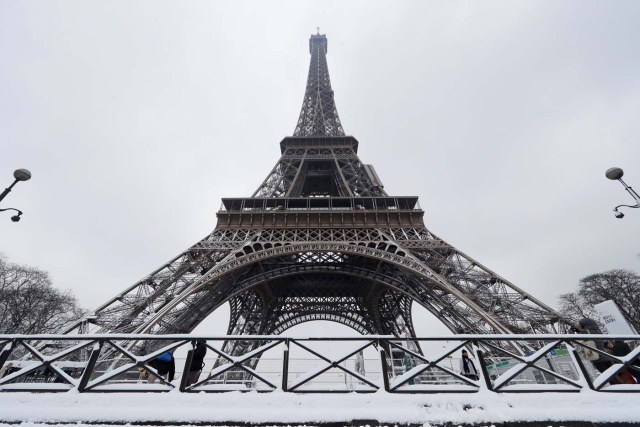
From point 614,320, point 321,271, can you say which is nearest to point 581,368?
point 614,320

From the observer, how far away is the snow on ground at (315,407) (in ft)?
10.2

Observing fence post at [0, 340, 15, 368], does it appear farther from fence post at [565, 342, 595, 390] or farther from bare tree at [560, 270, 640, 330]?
bare tree at [560, 270, 640, 330]

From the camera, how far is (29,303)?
25266 millimetres

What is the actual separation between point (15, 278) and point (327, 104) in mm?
36263

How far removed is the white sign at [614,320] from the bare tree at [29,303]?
3258 centimetres

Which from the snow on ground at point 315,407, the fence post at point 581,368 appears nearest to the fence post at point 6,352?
the snow on ground at point 315,407

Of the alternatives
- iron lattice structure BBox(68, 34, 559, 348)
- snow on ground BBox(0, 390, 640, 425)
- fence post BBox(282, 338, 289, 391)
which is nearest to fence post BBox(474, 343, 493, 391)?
snow on ground BBox(0, 390, 640, 425)

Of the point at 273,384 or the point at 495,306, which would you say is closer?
the point at 273,384

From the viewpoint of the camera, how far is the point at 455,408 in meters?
3.28

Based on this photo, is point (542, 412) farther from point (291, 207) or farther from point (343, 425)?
point (291, 207)

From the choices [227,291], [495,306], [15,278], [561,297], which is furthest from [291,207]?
[561,297]

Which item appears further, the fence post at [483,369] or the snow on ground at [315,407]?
the fence post at [483,369]

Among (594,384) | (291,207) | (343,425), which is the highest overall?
(291,207)

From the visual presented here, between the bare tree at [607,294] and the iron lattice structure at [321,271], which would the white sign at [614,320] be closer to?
the iron lattice structure at [321,271]
